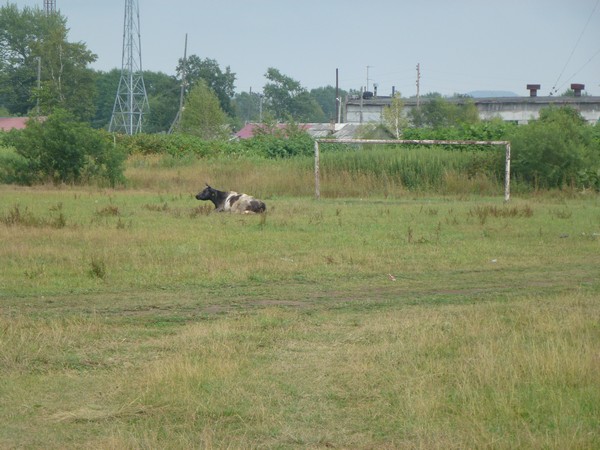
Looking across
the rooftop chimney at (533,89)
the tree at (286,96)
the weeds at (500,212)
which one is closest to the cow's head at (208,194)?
the weeds at (500,212)

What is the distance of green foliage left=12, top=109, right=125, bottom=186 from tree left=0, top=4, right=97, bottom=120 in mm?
39929

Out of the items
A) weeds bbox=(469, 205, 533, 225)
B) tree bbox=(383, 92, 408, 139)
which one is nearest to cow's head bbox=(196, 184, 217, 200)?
weeds bbox=(469, 205, 533, 225)

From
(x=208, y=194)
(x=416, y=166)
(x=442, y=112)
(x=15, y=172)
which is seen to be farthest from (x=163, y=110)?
(x=208, y=194)

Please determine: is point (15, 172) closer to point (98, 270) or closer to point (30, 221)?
point (30, 221)

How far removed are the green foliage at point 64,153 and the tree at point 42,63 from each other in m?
39.9

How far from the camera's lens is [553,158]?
3070 cm

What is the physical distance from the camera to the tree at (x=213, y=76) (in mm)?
105250

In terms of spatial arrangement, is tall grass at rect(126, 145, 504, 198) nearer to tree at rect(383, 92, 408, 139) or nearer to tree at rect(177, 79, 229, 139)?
tree at rect(383, 92, 408, 139)

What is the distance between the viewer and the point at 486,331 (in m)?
8.87

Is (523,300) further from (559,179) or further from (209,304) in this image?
(559,179)

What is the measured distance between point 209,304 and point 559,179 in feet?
74.0

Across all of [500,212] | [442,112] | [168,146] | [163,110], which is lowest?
[500,212]

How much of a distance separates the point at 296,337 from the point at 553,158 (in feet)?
77.8

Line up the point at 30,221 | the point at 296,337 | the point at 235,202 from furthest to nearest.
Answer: the point at 235,202, the point at 30,221, the point at 296,337
